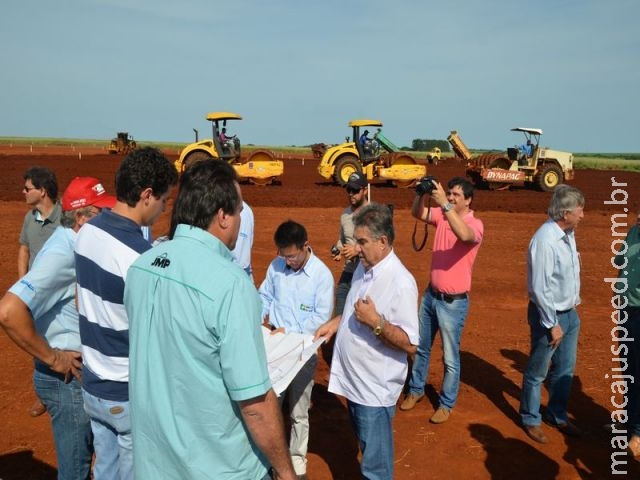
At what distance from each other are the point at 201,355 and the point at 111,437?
1.20m

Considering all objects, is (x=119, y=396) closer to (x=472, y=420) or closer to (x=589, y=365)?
(x=472, y=420)

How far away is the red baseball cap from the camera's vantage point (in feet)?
9.91

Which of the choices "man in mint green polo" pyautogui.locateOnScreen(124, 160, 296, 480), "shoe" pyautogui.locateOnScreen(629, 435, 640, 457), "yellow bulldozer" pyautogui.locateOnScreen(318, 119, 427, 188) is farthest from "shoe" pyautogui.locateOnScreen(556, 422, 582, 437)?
"yellow bulldozer" pyautogui.locateOnScreen(318, 119, 427, 188)

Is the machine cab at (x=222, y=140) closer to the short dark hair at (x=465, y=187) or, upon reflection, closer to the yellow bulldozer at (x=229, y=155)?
the yellow bulldozer at (x=229, y=155)

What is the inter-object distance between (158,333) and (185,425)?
35cm

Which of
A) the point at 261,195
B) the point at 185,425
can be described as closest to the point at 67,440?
the point at 185,425

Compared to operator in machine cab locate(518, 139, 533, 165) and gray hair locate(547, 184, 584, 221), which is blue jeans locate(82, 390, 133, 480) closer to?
gray hair locate(547, 184, 584, 221)

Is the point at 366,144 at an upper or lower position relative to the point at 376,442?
upper

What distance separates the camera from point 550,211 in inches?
181

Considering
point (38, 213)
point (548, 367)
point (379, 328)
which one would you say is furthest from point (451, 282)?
point (38, 213)

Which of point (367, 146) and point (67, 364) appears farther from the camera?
point (367, 146)

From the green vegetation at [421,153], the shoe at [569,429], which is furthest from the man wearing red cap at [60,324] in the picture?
the green vegetation at [421,153]

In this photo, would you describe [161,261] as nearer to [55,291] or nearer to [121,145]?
[55,291]

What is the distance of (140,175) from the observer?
2.48 metres
